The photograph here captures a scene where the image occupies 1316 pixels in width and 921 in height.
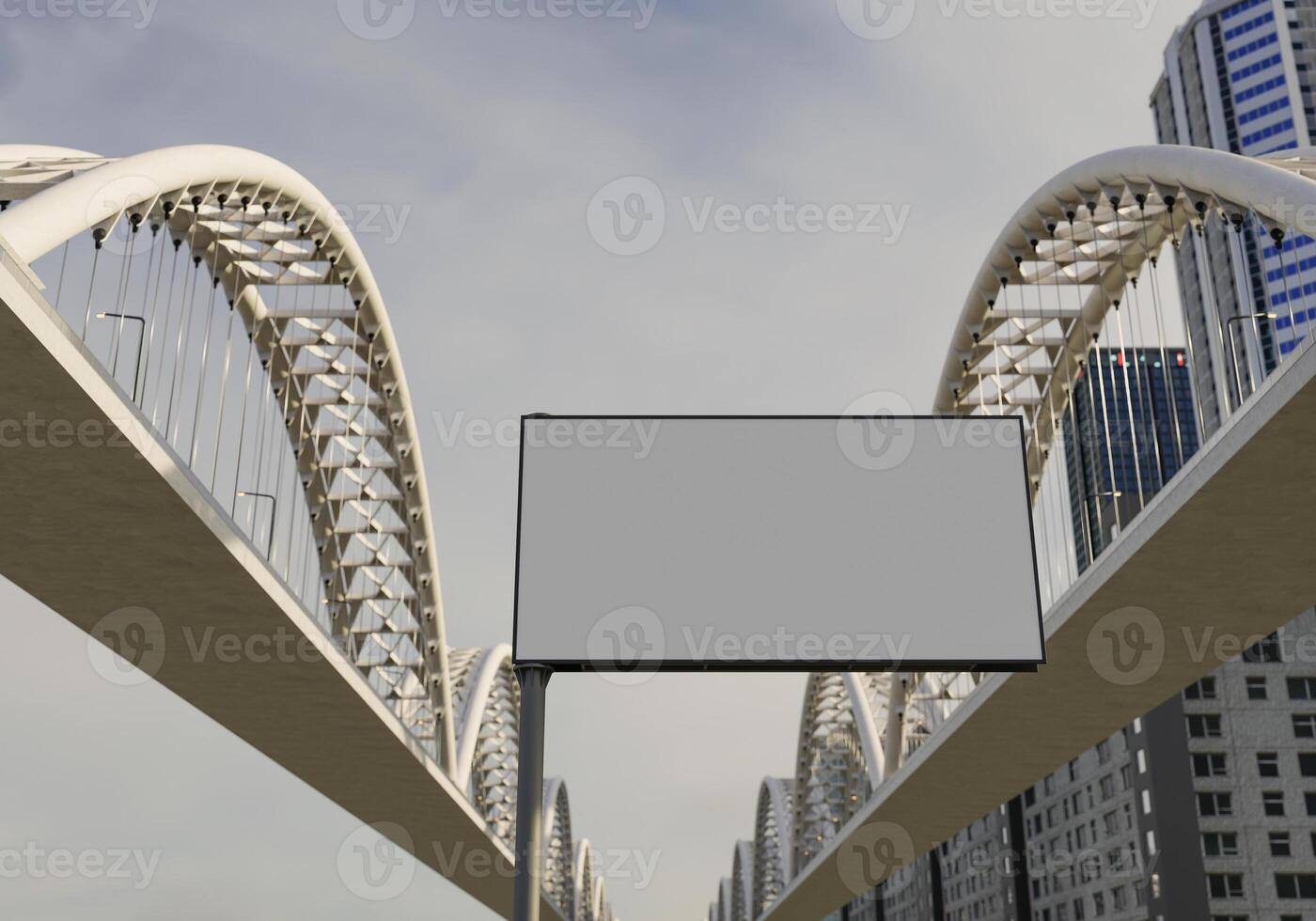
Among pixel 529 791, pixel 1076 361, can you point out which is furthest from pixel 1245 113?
pixel 529 791

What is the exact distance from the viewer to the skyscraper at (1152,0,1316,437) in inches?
5881

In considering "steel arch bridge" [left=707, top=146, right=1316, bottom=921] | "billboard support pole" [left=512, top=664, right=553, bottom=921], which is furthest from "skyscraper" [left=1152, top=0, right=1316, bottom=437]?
"billboard support pole" [left=512, top=664, right=553, bottom=921]

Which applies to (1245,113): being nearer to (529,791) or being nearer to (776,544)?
(776,544)

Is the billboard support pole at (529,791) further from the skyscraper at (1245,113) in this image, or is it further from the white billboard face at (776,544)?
the skyscraper at (1245,113)

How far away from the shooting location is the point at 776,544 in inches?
533

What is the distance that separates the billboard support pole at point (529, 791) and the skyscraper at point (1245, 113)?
149196mm

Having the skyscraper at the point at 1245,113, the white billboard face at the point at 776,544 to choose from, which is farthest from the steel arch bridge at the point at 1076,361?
the skyscraper at the point at 1245,113

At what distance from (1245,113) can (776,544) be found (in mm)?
167463

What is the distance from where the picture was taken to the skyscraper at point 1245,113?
149 meters

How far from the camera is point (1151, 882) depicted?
204ft

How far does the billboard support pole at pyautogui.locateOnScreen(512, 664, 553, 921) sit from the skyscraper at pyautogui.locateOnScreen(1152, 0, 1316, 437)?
149 metres

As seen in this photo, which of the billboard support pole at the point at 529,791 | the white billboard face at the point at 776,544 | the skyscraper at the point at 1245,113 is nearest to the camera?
the billboard support pole at the point at 529,791

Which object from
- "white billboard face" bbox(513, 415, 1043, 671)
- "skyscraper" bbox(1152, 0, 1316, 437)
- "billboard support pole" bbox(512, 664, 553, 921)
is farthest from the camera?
"skyscraper" bbox(1152, 0, 1316, 437)

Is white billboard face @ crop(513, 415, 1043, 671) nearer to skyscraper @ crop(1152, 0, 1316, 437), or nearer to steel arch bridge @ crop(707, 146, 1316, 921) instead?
steel arch bridge @ crop(707, 146, 1316, 921)
